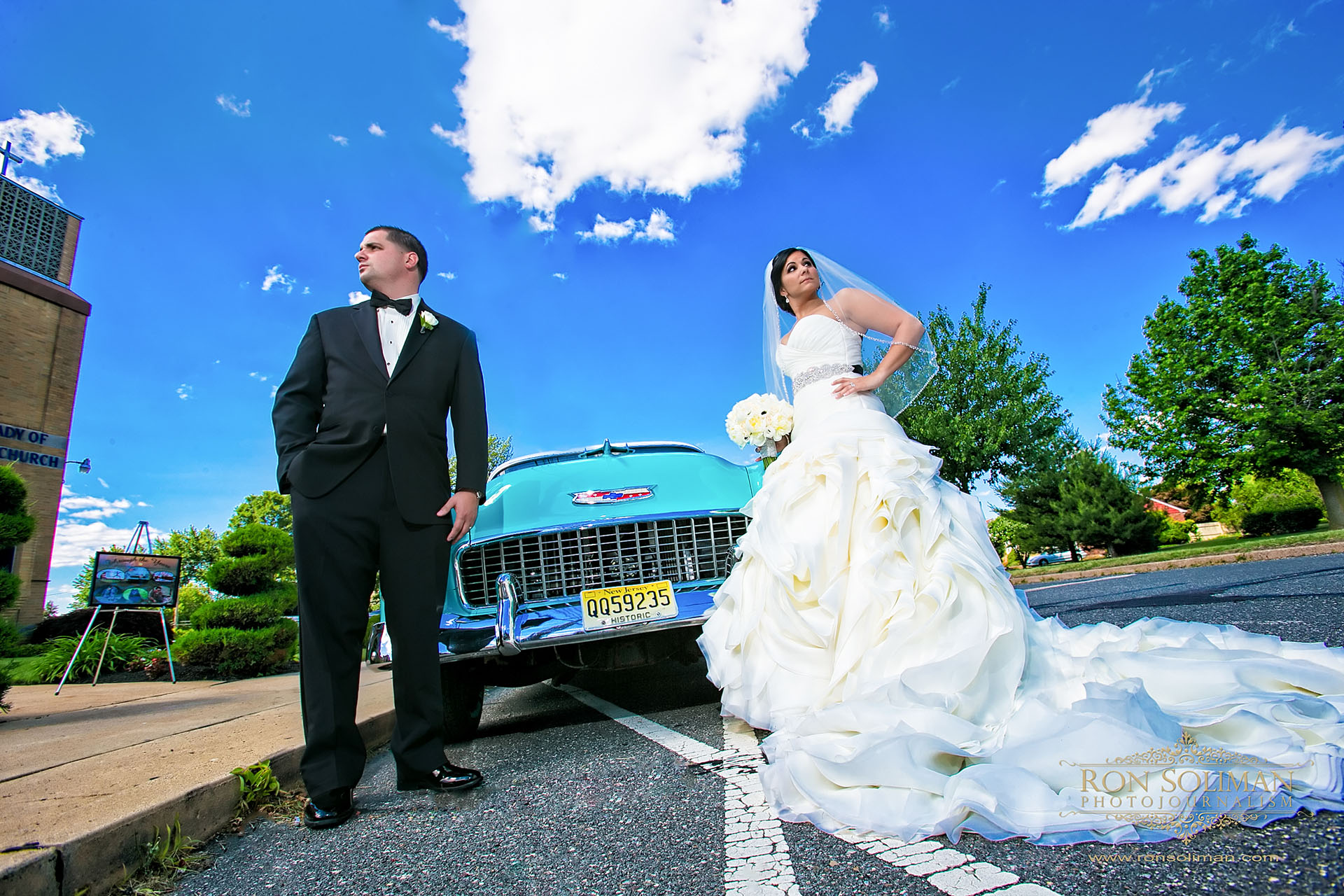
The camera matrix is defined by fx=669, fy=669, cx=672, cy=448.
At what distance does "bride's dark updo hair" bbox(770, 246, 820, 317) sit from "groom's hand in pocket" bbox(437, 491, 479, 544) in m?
1.86

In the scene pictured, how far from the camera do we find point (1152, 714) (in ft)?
5.23

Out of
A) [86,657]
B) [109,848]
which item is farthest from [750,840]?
[86,657]

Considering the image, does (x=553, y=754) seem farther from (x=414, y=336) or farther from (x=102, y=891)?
(x=414, y=336)

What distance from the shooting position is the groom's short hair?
2.62 metres

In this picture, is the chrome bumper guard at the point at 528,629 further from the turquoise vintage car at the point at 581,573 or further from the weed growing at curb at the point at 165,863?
the weed growing at curb at the point at 165,863

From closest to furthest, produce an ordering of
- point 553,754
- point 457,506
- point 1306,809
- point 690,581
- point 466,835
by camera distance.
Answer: point 1306,809, point 466,835, point 457,506, point 553,754, point 690,581

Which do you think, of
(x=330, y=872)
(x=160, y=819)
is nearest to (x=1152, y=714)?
(x=330, y=872)

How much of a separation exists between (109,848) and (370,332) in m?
1.69

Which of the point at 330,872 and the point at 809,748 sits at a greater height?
the point at 809,748

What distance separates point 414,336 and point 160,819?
5.54 ft

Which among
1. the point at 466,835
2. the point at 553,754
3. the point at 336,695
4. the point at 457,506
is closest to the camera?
the point at 466,835

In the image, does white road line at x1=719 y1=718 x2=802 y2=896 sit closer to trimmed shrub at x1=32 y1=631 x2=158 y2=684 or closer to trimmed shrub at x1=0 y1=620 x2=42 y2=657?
trimmed shrub at x1=0 y1=620 x2=42 y2=657

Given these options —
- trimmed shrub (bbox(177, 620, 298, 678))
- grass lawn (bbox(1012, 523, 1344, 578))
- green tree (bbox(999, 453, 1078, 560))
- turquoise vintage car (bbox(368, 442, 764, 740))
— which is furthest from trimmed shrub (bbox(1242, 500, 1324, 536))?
trimmed shrub (bbox(177, 620, 298, 678))

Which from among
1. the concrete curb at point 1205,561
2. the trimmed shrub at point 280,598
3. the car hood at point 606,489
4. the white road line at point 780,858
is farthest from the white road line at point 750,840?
the concrete curb at point 1205,561
